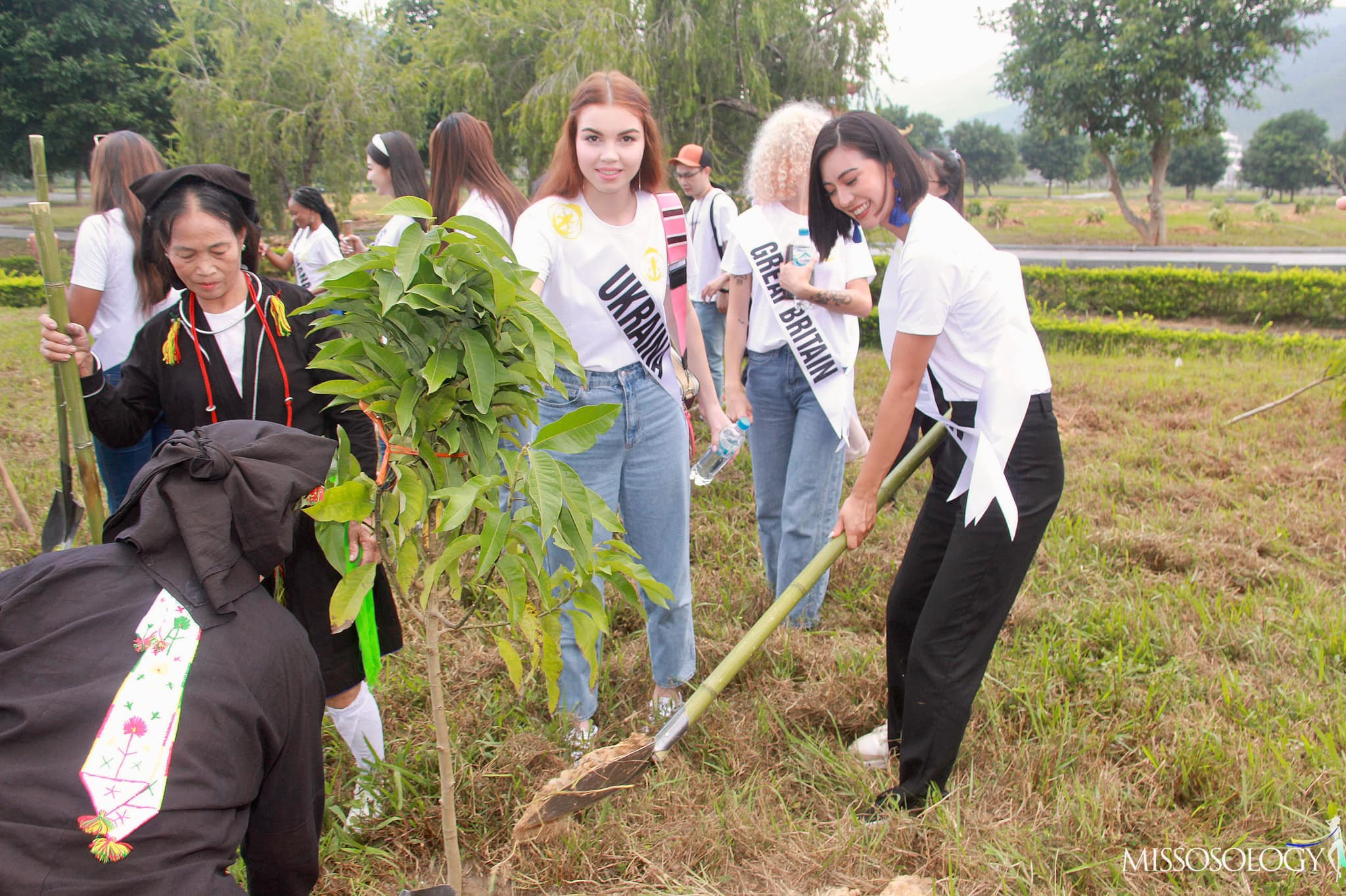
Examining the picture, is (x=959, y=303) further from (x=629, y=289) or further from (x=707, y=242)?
(x=707, y=242)

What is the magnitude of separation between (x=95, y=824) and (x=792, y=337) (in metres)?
2.50

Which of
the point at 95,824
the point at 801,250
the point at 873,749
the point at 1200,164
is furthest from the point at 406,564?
the point at 1200,164

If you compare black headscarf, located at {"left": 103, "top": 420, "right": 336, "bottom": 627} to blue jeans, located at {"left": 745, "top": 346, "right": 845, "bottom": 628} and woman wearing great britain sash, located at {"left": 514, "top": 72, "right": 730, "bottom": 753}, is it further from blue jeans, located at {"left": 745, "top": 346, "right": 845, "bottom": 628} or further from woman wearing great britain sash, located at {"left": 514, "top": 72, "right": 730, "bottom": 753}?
blue jeans, located at {"left": 745, "top": 346, "right": 845, "bottom": 628}

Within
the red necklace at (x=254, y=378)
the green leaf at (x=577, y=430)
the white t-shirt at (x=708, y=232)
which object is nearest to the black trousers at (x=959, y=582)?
the green leaf at (x=577, y=430)

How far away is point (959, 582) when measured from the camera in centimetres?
222

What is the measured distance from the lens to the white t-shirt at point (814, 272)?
3230mm

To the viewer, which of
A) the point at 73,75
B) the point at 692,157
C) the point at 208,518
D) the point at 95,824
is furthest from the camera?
the point at 73,75

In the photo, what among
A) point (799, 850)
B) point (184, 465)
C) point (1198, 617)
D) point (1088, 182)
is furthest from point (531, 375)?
point (1088, 182)

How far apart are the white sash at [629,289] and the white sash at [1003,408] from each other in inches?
35.5

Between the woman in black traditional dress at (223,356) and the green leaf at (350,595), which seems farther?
the woman in black traditional dress at (223,356)

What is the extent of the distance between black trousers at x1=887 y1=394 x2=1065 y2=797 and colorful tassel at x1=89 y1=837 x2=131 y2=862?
1.79 m

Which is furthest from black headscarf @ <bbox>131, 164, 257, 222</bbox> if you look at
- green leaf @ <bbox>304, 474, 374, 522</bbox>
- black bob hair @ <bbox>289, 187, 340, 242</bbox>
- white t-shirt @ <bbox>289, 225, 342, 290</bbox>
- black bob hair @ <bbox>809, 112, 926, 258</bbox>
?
black bob hair @ <bbox>289, 187, 340, 242</bbox>

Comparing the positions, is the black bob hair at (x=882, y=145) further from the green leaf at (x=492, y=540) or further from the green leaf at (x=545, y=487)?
the green leaf at (x=492, y=540)

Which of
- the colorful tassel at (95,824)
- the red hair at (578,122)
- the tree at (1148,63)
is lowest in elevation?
the colorful tassel at (95,824)
